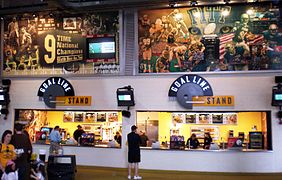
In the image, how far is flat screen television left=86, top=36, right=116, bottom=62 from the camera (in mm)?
10805

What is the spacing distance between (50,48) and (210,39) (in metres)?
5.58

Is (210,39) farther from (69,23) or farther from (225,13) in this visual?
(69,23)

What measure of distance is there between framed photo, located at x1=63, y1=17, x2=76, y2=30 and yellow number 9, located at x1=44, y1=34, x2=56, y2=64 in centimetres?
63

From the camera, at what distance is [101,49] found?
1088 centimetres

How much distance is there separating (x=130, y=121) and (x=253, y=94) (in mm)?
3922

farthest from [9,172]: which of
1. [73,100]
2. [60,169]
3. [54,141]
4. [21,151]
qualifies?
[73,100]

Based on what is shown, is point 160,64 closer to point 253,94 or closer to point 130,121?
point 130,121

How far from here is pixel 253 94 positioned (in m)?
9.70

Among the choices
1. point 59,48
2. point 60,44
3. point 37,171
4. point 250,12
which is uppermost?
point 250,12

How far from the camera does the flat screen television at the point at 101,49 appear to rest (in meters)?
10.8

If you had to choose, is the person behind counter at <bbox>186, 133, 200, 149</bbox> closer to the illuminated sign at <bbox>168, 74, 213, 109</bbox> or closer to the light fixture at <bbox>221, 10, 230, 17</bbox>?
the illuminated sign at <bbox>168, 74, 213, 109</bbox>

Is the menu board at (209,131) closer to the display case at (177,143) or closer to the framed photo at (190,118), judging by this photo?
the framed photo at (190,118)

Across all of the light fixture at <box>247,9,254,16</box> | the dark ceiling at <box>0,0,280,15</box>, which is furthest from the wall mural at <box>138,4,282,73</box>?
the dark ceiling at <box>0,0,280,15</box>

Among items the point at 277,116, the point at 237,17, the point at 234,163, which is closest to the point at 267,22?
the point at 237,17
